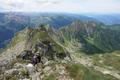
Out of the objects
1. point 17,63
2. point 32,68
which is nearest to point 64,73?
point 32,68

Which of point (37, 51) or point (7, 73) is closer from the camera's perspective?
point (7, 73)

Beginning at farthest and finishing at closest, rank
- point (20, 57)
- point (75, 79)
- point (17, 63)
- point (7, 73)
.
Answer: point (20, 57) → point (17, 63) → point (7, 73) → point (75, 79)

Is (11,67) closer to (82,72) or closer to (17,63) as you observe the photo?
(17,63)

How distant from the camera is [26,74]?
533ft

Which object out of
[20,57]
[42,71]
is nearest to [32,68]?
[42,71]

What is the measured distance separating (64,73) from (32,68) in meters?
22.8

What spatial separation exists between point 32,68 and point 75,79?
3204 centimetres

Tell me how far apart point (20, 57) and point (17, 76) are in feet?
98.0

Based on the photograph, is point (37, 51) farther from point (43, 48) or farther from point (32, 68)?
point (32, 68)

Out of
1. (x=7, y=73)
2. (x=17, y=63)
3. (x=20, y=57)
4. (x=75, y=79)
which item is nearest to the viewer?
(x=75, y=79)

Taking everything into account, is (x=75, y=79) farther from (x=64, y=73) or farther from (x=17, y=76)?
(x=17, y=76)

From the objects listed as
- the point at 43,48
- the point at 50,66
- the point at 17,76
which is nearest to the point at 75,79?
the point at 50,66

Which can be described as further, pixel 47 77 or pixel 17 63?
pixel 17 63

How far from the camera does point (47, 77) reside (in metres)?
161
